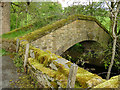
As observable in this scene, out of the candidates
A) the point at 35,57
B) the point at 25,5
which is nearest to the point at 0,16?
the point at 25,5

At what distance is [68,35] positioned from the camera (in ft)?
24.0

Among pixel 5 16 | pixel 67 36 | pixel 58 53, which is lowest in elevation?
pixel 58 53

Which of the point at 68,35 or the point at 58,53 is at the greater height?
the point at 68,35

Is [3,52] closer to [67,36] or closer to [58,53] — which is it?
[58,53]

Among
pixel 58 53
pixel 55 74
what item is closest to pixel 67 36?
pixel 58 53

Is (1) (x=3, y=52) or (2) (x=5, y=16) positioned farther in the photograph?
(2) (x=5, y=16)

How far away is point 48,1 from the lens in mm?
11812

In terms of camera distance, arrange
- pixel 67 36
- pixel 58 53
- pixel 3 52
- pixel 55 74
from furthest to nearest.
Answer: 1. pixel 3 52
2. pixel 67 36
3. pixel 58 53
4. pixel 55 74

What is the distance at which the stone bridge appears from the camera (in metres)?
6.49

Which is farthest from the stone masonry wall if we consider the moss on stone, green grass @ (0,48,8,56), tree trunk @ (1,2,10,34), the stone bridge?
tree trunk @ (1,2,10,34)

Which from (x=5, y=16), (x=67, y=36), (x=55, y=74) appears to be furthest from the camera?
(x=5, y=16)

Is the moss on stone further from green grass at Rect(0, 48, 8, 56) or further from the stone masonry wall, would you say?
green grass at Rect(0, 48, 8, 56)

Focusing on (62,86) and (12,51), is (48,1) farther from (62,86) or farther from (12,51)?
(62,86)

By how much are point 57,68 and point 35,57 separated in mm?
1760
